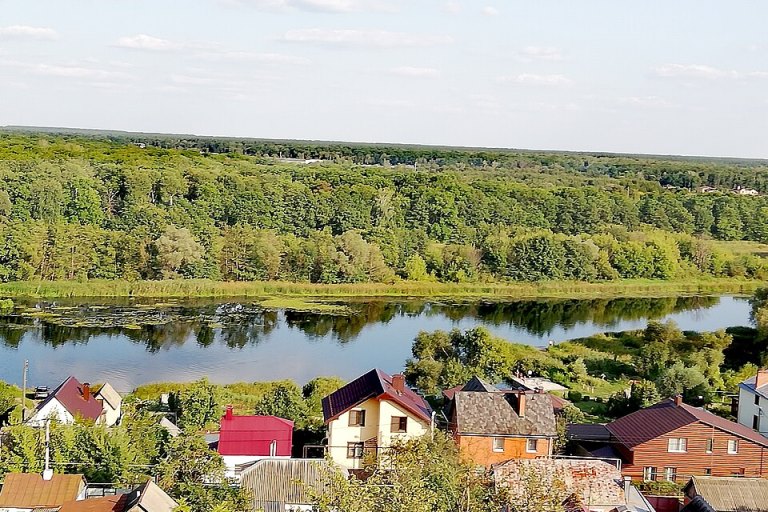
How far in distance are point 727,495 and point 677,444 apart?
1.96 metres

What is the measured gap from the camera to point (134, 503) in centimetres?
788

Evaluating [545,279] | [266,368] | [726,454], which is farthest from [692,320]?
[726,454]

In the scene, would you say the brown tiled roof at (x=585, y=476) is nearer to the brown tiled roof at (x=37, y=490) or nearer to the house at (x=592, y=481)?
the house at (x=592, y=481)

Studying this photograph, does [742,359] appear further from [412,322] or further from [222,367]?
[222,367]

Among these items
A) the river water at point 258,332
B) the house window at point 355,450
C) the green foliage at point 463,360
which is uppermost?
the house window at point 355,450

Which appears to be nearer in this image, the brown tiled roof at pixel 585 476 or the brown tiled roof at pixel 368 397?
the brown tiled roof at pixel 585 476

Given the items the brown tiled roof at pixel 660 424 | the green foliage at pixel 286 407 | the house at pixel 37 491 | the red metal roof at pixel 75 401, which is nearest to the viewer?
the house at pixel 37 491

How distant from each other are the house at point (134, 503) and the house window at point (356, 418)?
13.0ft

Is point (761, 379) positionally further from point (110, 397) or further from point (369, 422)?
point (110, 397)

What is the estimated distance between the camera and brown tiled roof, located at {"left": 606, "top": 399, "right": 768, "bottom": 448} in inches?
488

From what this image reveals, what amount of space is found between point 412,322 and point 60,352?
34.8ft

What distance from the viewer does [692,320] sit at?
97.1 ft

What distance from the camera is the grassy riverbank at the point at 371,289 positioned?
30172mm

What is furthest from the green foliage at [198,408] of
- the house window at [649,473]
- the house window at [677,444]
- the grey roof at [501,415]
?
the house window at [677,444]
